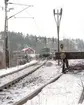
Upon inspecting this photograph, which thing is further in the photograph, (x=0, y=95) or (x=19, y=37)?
(x=19, y=37)

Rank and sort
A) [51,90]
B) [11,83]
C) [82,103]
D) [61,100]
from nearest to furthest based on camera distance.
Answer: [82,103]
[61,100]
[51,90]
[11,83]

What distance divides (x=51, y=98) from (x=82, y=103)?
1.64 metres

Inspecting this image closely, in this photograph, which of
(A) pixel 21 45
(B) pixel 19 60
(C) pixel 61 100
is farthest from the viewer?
(A) pixel 21 45

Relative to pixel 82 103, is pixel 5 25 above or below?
above

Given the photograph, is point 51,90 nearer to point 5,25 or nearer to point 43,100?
point 43,100

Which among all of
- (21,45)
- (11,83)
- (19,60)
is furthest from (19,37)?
(11,83)

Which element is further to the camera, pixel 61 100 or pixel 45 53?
pixel 45 53

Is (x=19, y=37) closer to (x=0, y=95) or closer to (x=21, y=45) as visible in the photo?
(x=21, y=45)

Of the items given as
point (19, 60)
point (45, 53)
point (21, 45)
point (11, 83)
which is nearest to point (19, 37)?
point (21, 45)

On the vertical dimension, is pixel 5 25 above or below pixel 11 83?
above

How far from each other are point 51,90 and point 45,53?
4743cm

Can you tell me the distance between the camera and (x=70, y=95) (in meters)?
9.48

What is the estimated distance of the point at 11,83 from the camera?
14.6 metres

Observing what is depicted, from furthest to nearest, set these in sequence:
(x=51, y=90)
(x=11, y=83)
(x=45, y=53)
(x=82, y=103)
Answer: (x=45, y=53)
(x=11, y=83)
(x=51, y=90)
(x=82, y=103)
